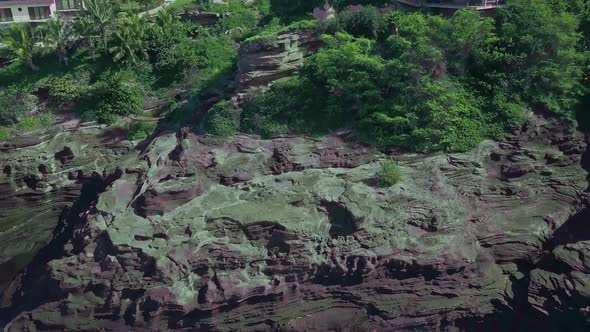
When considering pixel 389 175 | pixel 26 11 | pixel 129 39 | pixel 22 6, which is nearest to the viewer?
pixel 389 175

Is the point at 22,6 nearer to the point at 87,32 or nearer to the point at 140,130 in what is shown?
the point at 87,32

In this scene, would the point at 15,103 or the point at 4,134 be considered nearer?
the point at 4,134

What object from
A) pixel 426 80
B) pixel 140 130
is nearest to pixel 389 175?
pixel 426 80

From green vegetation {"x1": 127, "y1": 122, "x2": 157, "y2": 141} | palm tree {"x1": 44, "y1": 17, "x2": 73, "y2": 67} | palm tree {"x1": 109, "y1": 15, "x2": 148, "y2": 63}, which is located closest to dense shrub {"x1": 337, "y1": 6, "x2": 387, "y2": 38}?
green vegetation {"x1": 127, "y1": 122, "x2": 157, "y2": 141}

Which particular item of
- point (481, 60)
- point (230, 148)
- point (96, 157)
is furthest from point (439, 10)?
point (96, 157)

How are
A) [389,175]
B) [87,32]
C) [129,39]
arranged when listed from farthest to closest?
[87,32] → [129,39] → [389,175]

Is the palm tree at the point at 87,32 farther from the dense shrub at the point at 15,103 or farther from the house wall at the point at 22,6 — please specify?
the house wall at the point at 22,6

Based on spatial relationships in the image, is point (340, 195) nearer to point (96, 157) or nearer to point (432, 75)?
point (432, 75)

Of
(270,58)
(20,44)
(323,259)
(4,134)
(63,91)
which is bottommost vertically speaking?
(323,259)
